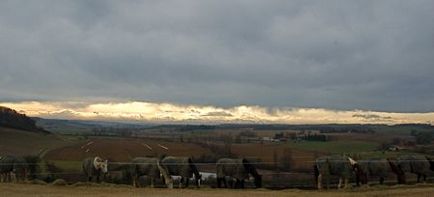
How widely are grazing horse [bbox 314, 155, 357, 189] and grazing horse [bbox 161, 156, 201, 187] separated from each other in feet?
19.7

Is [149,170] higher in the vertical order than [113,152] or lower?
lower

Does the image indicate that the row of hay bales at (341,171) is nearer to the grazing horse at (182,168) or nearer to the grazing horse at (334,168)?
the grazing horse at (334,168)

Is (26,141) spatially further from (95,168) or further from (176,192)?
(176,192)

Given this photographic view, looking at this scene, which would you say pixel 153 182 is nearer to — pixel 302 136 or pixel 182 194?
pixel 182 194

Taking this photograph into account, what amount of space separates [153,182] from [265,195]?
25.7 ft

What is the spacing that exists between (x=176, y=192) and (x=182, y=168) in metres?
4.48

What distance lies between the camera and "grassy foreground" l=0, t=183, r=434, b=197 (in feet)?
76.6

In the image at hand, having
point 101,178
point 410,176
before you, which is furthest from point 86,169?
point 410,176

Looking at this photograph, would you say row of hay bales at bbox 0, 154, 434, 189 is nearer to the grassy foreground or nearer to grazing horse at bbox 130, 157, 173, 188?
grazing horse at bbox 130, 157, 173, 188

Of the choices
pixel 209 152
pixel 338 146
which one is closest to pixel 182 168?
pixel 209 152

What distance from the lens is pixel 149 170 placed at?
1158 inches

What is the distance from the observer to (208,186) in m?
28.6

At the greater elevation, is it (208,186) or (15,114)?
(15,114)

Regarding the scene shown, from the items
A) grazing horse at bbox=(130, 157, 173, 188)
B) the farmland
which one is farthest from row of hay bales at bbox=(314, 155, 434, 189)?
grazing horse at bbox=(130, 157, 173, 188)
